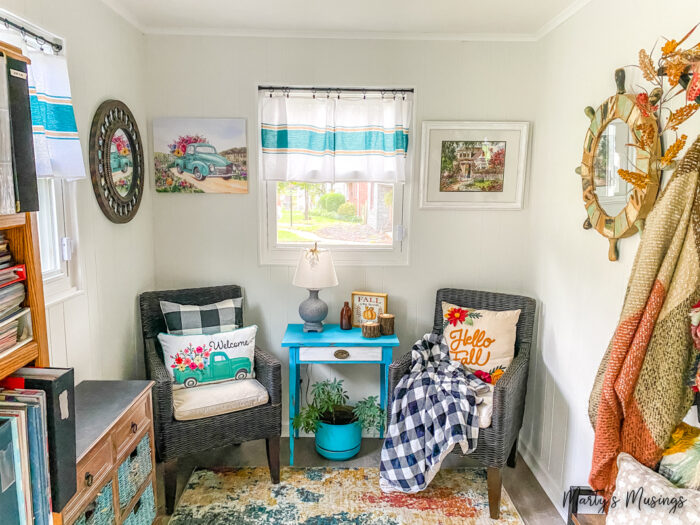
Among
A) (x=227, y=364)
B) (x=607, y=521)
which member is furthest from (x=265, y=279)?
(x=607, y=521)

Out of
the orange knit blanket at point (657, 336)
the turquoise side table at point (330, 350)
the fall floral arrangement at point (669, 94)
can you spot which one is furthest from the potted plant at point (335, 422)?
the fall floral arrangement at point (669, 94)

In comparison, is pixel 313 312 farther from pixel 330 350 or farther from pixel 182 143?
pixel 182 143

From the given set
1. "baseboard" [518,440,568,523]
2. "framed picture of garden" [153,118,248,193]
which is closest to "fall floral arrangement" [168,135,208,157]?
"framed picture of garden" [153,118,248,193]

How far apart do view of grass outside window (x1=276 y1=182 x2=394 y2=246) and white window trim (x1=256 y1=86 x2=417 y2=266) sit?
0.12 ft

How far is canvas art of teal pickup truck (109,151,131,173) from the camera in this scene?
2.39m

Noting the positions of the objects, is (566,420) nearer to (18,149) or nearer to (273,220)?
(273,220)

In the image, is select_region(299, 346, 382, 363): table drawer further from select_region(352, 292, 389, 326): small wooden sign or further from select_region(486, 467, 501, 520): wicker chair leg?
select_region(486, 467, 501, 520): wicker chair leg

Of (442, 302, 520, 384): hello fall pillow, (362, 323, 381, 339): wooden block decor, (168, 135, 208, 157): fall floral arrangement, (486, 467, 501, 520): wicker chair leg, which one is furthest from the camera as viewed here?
(168, 135, 208, 157): fall floral arrangement

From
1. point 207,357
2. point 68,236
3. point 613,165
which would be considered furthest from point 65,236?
point 613,165

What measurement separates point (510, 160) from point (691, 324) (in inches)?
68.6

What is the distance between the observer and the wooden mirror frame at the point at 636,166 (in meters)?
1.74

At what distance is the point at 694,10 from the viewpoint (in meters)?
1.58

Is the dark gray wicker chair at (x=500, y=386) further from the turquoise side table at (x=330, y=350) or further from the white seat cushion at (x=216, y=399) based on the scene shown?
the white seat cushion at (x=216, y=399)

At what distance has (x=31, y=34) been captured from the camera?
70.9 inches
